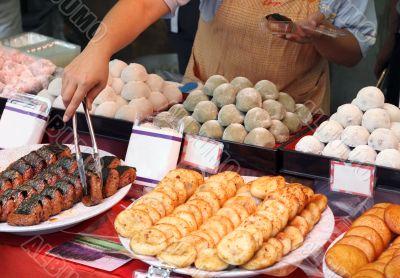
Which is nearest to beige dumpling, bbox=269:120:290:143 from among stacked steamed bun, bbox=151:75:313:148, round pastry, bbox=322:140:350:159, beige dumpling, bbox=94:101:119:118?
stacked steamed bun, bbox=151:75:313:148

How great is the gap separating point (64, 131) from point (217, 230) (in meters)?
1.02

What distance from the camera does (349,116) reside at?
1.94m

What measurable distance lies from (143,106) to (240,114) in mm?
366

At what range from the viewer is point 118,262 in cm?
155

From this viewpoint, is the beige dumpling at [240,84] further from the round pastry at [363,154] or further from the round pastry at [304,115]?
the round pastry at [363,154]

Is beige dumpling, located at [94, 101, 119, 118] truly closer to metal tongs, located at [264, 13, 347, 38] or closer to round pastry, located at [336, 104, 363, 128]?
metal tongs, located at [264, 13, 347, 38]

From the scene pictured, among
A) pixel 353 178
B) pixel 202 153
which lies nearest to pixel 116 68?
pixel 202 153

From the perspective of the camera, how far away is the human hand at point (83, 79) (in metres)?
1.75

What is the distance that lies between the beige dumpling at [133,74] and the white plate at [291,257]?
1019mm

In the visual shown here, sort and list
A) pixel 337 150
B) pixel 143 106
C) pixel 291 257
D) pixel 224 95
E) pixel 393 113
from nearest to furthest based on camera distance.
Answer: pixel 291 257
pixel 337 150
pixel 393 113
pixel 224 95
pixel 143 106

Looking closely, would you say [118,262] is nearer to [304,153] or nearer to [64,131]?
[304,153]

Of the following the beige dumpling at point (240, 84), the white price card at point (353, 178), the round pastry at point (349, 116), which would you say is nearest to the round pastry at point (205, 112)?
the beige dumpling at point (240, 84)

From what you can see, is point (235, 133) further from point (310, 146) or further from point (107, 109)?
point (107, 109)

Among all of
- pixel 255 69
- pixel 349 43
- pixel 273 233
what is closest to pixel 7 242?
pixel 273 233
